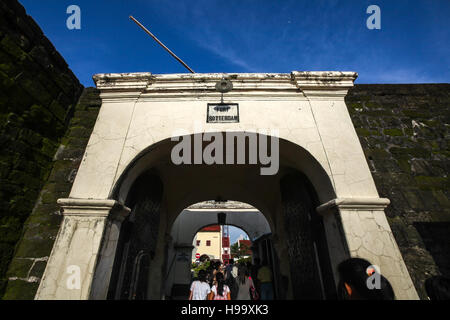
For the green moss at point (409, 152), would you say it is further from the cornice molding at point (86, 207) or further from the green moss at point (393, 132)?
the cornice molding at point (86, 207)

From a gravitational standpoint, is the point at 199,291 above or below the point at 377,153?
below

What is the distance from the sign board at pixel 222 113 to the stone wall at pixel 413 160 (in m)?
1.80

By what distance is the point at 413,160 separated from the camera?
2721 millimetres

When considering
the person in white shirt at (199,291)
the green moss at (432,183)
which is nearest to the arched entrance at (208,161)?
the green moss at (432,183)

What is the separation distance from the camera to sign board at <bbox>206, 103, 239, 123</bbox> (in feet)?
9.11

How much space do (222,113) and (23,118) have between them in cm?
232

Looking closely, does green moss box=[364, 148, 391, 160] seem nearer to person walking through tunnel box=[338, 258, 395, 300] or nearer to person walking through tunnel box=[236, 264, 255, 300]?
person walking through tunnel box=[338, 258, 395, 300]

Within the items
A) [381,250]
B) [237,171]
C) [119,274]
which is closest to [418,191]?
[381,250]

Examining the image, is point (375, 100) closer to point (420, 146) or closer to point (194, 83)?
point (420, 146)

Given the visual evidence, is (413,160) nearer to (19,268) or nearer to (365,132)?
(365,132)

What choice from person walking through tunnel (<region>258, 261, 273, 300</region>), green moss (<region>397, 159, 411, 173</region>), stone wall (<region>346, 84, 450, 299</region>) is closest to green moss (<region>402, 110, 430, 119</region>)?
stone wall (<region>346, 84, 450, 299</region>)

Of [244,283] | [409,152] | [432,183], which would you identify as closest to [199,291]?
[244,283]

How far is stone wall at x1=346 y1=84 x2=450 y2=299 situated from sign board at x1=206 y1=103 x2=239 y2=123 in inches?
70.8

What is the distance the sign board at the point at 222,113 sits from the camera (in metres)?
2.78
